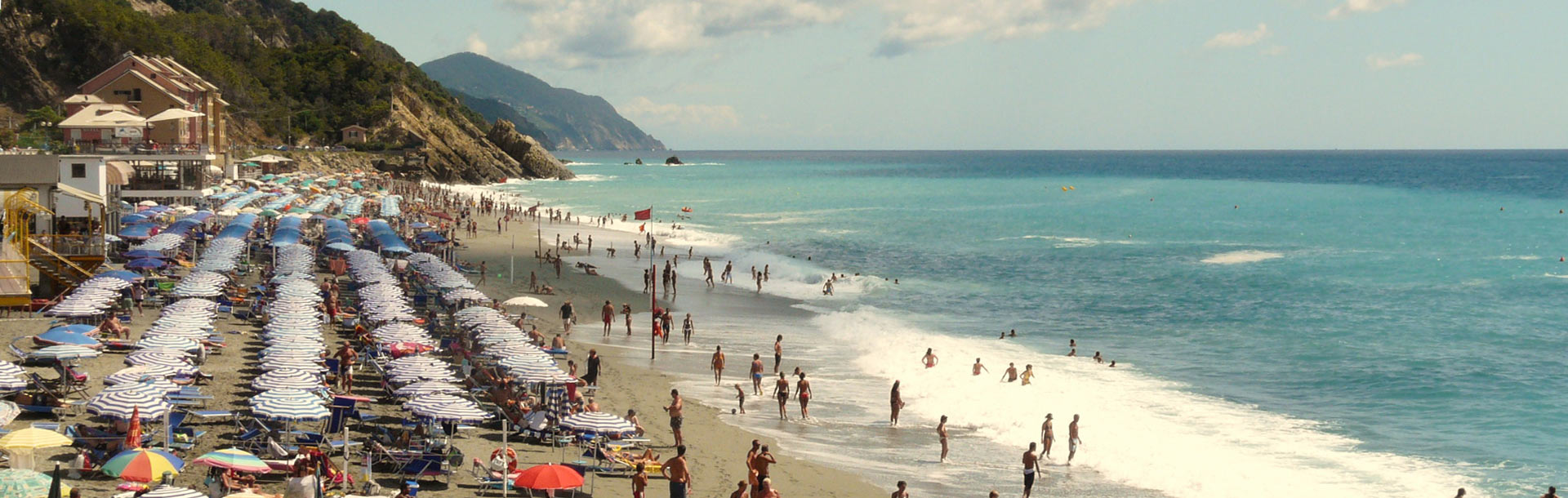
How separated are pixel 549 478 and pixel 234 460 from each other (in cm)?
354

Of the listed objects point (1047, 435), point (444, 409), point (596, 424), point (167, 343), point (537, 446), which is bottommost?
point (537, 446)

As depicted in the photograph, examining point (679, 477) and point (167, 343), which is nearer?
point (679, 477)

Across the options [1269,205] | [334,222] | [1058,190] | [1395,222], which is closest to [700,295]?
[334,222]

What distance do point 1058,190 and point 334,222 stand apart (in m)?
89.9

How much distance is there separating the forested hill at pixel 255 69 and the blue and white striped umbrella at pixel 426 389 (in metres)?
73.7

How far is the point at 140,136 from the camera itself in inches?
1625

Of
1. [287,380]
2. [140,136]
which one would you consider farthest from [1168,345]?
[140,136]

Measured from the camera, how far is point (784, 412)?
19.6 metres

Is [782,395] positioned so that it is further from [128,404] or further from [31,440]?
[31,440]

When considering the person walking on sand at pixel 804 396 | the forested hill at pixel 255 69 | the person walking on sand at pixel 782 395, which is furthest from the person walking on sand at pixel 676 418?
the forested hill at pixel 255 69

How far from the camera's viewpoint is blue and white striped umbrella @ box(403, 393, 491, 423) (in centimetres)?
1504

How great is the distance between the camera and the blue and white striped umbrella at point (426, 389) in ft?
53.8

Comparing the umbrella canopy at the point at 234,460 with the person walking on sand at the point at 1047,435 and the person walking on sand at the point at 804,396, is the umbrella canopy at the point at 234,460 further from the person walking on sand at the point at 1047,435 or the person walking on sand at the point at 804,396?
the person walking on sand at the point at 1047,435

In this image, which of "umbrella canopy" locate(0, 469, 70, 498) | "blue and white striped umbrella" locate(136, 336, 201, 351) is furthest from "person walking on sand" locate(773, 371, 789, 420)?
"umbrella canopy" locate(0, 469, 70, 498)
